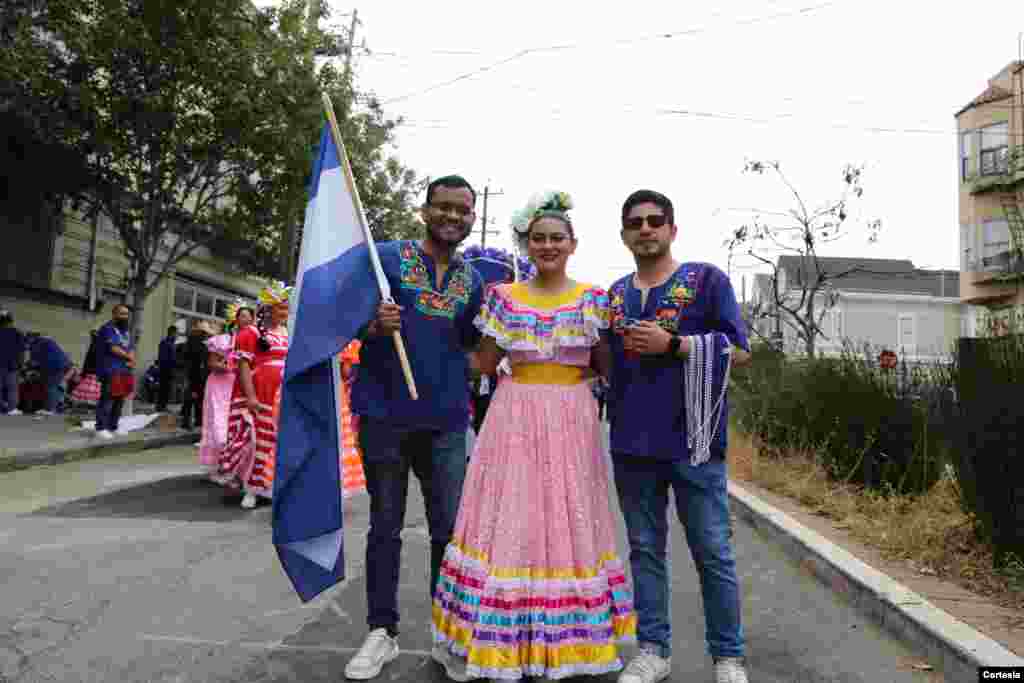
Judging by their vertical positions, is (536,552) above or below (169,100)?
below

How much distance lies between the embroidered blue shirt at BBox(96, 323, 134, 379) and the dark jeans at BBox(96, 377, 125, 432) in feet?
0.42

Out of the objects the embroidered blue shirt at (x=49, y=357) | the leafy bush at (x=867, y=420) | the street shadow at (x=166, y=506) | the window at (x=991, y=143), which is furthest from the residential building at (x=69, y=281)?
the window at (x=991, y=143)

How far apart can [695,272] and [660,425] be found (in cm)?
62

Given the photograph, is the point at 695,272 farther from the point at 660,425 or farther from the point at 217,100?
the point at 217,100

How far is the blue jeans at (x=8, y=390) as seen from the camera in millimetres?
13414

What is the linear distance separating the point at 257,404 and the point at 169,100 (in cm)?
745

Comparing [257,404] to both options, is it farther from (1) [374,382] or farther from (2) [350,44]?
(2) [350,44]

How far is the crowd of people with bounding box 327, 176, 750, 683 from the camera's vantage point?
2.97 metres

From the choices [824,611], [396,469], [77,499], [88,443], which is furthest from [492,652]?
[88,443]

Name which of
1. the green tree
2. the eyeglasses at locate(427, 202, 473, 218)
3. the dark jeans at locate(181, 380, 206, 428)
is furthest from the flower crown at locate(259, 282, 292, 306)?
the dark jeans at locate(181, 380, 206, 428)

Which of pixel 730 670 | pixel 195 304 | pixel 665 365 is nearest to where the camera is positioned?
pixel 730 670

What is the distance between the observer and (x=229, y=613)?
3.81 metres

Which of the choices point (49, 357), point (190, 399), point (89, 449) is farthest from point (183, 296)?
point (89, 449)

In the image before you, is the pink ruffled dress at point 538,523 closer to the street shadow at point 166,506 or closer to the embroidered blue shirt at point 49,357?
the street shadow at point 166,506
